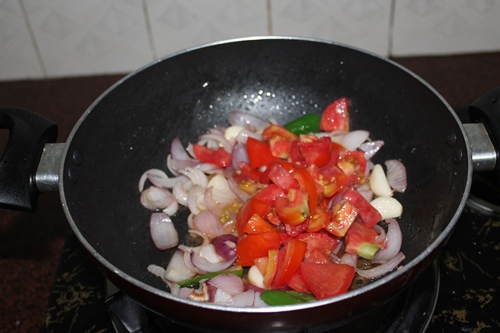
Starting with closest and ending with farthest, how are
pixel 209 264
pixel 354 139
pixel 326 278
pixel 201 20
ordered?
pixel 326 278 < pixel 209 264 < pixel 354 139 < pixel 201 20

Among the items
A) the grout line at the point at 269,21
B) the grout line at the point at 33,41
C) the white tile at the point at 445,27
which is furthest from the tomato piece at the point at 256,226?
the grout line at the point at 33,41

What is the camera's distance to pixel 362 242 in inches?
39.6

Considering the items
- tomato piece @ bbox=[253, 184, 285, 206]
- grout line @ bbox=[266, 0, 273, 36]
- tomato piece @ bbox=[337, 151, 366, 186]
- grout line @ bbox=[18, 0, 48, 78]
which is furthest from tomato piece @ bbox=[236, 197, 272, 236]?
grout line @ bbox=[18, 0, 48, 78]

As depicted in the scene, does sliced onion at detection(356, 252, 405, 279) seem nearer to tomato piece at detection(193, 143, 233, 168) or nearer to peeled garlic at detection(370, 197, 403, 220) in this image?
peeled garlic at detection(370, 197, 403, 220)

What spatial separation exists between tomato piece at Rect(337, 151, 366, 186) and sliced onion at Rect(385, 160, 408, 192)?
0.06 metres

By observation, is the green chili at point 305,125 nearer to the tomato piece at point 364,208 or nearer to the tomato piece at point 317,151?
the tomato piece at point 317,151

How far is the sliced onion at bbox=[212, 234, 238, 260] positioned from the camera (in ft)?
3.35

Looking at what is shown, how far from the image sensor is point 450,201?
972 millimetres

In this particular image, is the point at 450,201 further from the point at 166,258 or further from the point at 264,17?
the point at 264,17

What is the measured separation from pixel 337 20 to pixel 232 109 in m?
0.51

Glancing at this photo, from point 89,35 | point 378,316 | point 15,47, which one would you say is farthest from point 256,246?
point 15,47

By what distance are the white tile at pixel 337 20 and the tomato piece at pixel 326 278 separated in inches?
35.3

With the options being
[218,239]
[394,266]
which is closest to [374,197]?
[394,266]

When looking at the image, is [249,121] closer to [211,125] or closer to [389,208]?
[211,125]
